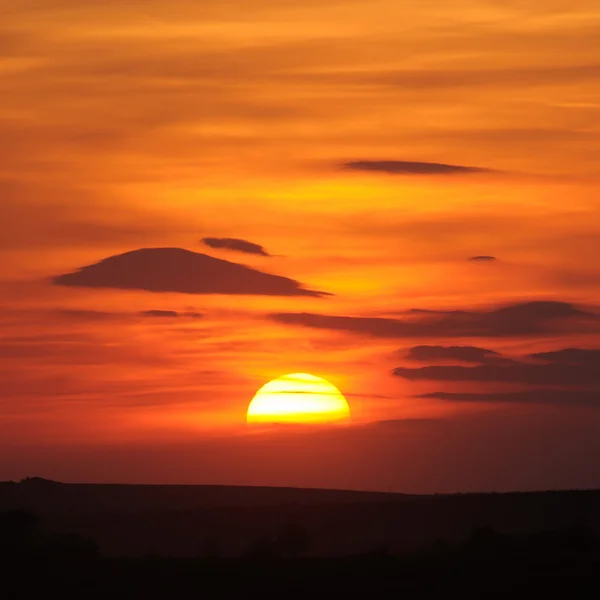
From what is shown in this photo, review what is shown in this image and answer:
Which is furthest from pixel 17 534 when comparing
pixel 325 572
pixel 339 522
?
pixel 339 522

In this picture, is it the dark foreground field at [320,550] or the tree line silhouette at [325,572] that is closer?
the tree line silhouette at [325,572]

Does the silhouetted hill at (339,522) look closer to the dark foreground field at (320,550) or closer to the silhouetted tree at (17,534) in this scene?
the dark foreground field at (320,550)

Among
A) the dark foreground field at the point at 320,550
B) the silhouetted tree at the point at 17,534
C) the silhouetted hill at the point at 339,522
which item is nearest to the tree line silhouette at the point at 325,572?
the dark foreground field at the point at 320,550

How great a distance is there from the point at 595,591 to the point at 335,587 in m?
7.16

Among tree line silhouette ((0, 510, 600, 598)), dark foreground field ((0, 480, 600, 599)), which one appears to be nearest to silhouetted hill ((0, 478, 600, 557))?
dark foreground field ((0, 480, 600, 599))

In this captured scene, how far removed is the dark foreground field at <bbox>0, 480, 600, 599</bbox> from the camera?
152 ft

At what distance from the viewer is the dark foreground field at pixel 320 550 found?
46.3m

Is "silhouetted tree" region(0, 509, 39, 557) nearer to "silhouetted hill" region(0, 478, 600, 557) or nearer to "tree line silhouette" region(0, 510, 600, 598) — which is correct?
"tree line silhouette" region(0, 510, 600, 598)

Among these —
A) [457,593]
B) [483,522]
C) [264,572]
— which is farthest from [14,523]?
[483,522]

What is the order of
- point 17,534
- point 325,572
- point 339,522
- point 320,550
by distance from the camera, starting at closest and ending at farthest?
point 325,572 < point 17,534 < point 320,550 < point 339,522

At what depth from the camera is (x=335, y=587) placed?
46.3m

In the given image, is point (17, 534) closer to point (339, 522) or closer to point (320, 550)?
point (320, 550)

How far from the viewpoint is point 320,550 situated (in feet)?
231

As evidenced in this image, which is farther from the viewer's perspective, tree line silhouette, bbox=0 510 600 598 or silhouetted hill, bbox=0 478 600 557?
silhouetted hill, bbox=0 478 600 557
